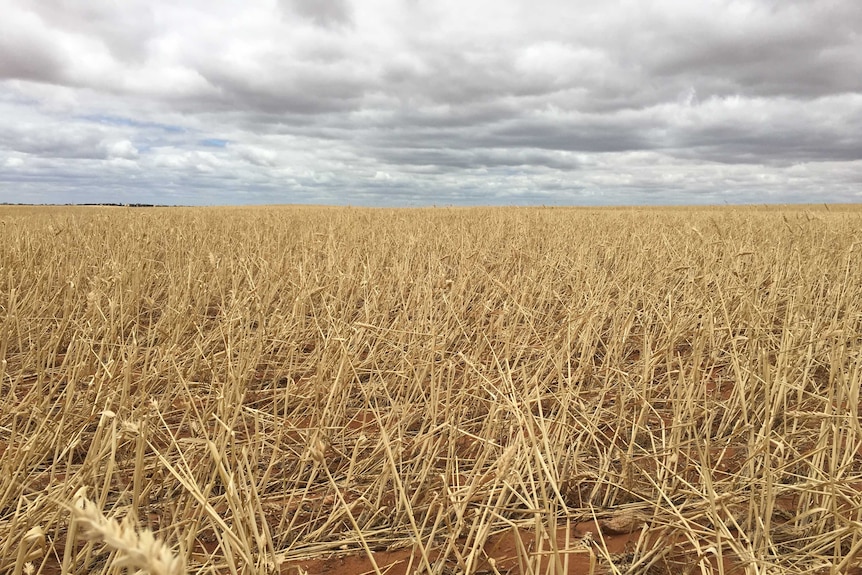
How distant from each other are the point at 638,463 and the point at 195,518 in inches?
55.0

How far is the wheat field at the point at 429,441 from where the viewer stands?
1294mm

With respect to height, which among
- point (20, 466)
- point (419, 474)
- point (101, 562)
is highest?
point (20, 466)

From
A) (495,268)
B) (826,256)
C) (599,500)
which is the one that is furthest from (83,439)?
(826,256)

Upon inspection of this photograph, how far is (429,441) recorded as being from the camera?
178 centimetres

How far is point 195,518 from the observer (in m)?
1.22

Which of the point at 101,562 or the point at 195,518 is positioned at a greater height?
the point at 195,518

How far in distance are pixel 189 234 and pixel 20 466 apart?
4.99 meters

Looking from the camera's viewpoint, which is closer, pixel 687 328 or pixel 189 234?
pixel 687 328

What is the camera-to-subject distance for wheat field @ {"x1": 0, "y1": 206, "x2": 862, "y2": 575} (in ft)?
4.25

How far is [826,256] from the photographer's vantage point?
4340mm

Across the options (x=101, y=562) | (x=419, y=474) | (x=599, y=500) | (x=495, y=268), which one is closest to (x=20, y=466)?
(x=101, y=562)

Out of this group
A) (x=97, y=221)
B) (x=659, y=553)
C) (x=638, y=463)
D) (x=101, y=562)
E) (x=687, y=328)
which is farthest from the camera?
(x=97, y=221)

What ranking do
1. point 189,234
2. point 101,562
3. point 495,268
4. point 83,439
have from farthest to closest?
point 189,234 < point 495,268 < point 83,439 < point 101,562

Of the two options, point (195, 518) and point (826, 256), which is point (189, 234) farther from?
point (826, 256)
